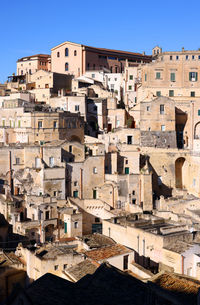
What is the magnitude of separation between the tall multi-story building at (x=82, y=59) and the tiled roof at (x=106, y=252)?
42945 millimetres

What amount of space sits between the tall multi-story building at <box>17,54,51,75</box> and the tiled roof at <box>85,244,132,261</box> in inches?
2039

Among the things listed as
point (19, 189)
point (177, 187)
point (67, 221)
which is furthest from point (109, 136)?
point (67, 221)

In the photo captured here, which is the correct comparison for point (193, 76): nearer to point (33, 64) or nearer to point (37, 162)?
point (37, 162)

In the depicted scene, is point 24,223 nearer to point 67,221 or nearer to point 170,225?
point 67,221

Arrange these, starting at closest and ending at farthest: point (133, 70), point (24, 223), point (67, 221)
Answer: point (24, 223)
point (67, 221)
point (133, 70)

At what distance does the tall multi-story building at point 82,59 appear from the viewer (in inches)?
2389

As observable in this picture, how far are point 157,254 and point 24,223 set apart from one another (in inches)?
449

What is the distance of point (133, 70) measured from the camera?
5769cm

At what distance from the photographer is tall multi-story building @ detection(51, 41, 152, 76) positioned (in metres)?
60.7

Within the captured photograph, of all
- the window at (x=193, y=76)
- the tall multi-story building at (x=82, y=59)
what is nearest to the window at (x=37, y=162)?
the window at (x=193, y=76)

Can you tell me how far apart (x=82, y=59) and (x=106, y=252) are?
146 feet

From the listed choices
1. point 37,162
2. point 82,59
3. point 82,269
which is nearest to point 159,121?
point 37,162

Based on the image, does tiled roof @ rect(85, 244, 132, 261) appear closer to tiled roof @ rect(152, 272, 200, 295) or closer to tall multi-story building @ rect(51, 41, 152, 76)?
tiled roof @ rect(152, 272, 200, 295)

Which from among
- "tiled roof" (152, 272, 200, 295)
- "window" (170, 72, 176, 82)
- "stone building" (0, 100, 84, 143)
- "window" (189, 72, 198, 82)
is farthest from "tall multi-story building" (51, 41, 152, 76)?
"tiled roof" (152, 272, 200, 295)
